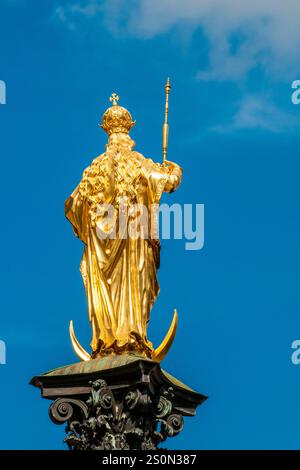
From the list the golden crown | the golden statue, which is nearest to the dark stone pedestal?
the golden statue

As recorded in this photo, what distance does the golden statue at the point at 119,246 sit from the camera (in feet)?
188

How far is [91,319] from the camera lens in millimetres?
57469

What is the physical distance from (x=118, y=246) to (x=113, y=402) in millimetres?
4134

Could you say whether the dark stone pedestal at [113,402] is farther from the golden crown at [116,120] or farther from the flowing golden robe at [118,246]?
the golden crown at [116,120]

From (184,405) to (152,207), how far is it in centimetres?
463

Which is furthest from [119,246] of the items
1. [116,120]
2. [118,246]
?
[116,120]

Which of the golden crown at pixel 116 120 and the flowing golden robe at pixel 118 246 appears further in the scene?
the golden crown at pixel 116 120

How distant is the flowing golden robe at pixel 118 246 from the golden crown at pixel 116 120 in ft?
2.60

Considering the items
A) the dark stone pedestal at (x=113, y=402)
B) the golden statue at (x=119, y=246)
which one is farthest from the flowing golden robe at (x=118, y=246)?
the dark stone pedestal at (x=113, y=402)

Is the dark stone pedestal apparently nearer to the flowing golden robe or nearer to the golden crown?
the flowing golden robe
